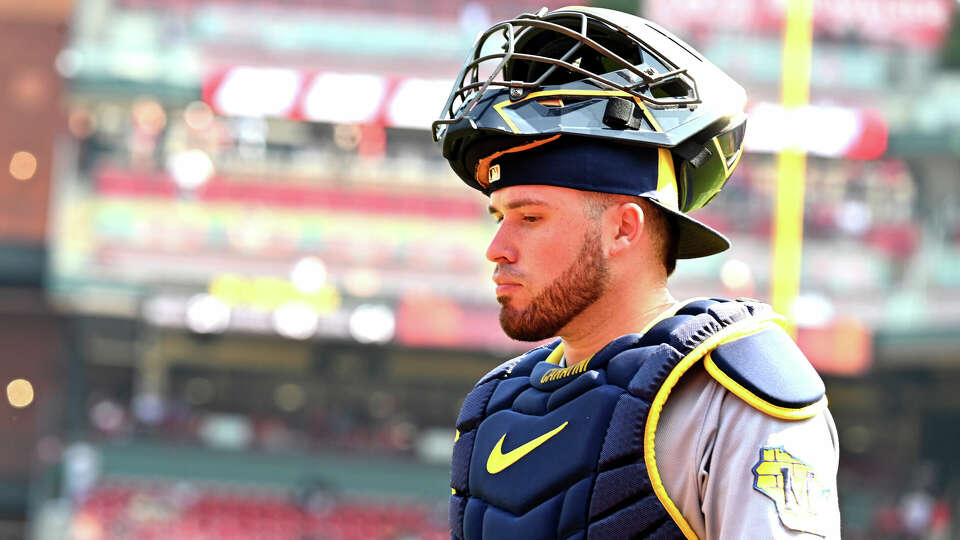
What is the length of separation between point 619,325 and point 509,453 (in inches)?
9.6

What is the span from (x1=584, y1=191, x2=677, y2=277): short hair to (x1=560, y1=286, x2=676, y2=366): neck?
5 cm

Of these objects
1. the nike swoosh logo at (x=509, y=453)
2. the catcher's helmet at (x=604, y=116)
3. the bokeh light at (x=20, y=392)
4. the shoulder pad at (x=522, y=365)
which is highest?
the catcher's helmet at (x=604, y=116)

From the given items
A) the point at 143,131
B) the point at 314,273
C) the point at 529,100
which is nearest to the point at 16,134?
the point at 143,131

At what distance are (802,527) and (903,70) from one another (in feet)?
63.0

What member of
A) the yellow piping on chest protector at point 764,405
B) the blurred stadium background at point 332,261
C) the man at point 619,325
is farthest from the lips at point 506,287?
the blurred stadium background at point 332,261

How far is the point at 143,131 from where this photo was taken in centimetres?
2078

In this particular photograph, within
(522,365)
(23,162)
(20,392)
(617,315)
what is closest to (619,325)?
(617,315)

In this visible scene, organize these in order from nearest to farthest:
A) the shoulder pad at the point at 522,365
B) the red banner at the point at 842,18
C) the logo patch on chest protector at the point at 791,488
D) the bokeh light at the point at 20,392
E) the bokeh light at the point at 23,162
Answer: the logo patch on chest protector at the point at 791,488 → the shoulder pad at the point at 522,365 → the red banner at the point at 842,18 → the bokeh light at the point at 20,392 → the bokeh light at the point at 23,162

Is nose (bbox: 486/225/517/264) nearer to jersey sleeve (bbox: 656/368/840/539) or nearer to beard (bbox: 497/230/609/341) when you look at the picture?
beard (bbox: 497/230/609/341)

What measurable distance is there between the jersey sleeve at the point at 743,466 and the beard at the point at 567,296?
210mm

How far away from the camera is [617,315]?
6.66 feet

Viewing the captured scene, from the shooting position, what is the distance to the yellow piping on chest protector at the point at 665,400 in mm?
1792

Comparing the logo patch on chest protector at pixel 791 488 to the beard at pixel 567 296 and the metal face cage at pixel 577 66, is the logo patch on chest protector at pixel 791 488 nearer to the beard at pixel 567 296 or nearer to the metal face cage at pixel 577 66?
the beard at pixel 567 296

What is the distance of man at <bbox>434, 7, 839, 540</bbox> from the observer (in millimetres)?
1780
